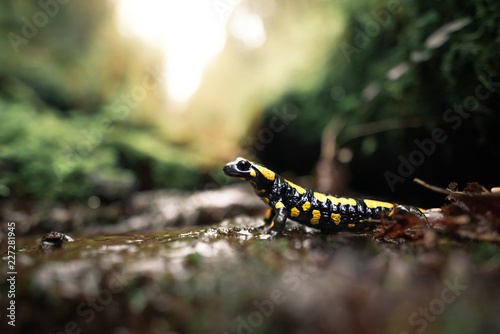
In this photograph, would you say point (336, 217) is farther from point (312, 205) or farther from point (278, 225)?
point (278, 225)

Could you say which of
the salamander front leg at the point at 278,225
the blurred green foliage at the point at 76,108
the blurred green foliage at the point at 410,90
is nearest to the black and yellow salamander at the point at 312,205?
the salamander front leg at the point at 278,225

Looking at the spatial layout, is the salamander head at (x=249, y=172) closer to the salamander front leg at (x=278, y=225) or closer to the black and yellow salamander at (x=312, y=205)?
the black and yellow salamander at (x=312, y=205)

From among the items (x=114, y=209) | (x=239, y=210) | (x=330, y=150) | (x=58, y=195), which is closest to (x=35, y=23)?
(x=58, y=195)

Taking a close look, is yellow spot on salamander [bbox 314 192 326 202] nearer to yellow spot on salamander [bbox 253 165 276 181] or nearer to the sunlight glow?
yellow spot on salamander [bbox 253 165 276 181]

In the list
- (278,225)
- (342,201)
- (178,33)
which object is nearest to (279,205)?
(278,225)

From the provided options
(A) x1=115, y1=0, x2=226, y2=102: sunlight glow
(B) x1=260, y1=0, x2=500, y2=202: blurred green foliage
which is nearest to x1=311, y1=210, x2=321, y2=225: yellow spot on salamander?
(B) x1=260, y1=0, x2=500, y2=202: blurred green foliage

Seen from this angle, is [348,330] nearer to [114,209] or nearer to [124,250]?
[124,250]
